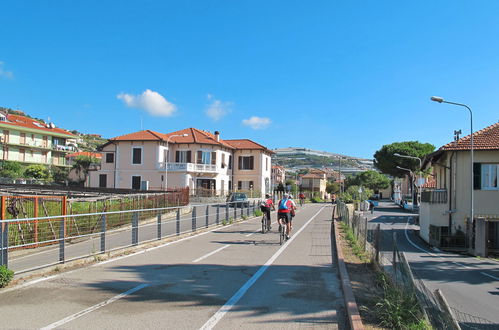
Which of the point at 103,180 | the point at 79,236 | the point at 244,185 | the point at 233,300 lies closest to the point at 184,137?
the point at 244,185

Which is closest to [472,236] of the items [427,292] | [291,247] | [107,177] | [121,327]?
[291,247]

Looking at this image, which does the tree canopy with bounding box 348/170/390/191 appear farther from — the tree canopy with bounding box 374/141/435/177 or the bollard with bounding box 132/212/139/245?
the bollard with bounding box 132/212/139/245

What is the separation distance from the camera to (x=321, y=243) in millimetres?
15430

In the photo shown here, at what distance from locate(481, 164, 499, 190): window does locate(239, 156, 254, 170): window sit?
3307cm

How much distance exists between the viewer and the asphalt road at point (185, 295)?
5.70 m

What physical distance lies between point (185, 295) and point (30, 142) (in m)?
68.2

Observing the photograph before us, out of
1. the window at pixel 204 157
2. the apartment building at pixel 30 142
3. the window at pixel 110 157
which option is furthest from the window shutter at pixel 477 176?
the apartment building at pixel 30 142

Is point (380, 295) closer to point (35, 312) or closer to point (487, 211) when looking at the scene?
point (35, 312)

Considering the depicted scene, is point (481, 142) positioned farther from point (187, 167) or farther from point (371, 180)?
point (371, 180)

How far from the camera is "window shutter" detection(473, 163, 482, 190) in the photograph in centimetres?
2806

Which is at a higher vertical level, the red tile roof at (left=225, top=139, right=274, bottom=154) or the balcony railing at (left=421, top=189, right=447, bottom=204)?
the red tile roof at (left=225, top=139, right=274, bottom=154)

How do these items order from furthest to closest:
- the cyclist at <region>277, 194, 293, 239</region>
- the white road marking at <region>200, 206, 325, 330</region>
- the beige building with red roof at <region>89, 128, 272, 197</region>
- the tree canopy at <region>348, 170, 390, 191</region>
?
1. the tree canopy at <region>348, 170, 390, 191</region>
2. the beige building with red roof at <region>89, 128, 272, 197</region>
3. the cyclist at <region>277, 194, 293, 239</region>
4. the white road marking at <region>200, 206, 325, 330</region>

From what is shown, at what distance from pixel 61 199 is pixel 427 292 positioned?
14.7 meters

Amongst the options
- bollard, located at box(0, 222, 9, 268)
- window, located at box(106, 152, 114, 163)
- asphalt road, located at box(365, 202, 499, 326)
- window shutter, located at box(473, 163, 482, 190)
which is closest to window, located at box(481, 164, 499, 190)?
window shutter, located at box(473, 163, 482, 190)
